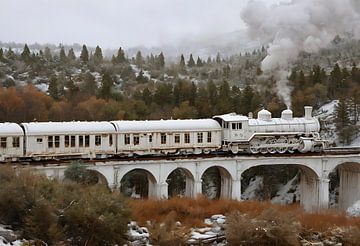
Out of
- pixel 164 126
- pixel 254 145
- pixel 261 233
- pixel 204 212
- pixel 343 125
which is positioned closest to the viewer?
pixel 261 233

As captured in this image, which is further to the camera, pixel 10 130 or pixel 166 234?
pixel 10 130

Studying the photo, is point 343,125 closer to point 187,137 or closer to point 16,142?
point 187,137

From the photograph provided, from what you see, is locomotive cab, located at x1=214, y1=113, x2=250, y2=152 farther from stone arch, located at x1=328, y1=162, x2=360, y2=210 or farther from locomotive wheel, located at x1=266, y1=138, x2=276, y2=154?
stone arch, located at x1=328, y1=162, x2=360, y2=210

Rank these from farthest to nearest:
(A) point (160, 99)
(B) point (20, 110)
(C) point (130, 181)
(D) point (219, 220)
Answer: (A) point (160, 99) → (B) point (20, 110) → (C) point (130, 181) → (D) point (219, 220)

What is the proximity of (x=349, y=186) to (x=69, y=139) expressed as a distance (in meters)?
18.7

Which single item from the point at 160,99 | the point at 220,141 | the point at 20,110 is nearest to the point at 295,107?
the point at 160,99

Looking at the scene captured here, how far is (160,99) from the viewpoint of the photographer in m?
54.9

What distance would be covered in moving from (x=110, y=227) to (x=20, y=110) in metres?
32.9

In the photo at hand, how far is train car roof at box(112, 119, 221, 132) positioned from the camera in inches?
1209

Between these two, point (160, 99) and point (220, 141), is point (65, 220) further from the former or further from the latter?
point (160, 99)

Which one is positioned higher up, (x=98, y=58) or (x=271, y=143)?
(x=98, y=58)

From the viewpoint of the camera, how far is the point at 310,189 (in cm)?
3512

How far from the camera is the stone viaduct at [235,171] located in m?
29.5

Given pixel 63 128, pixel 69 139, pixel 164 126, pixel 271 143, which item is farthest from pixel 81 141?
pixel 271 143
